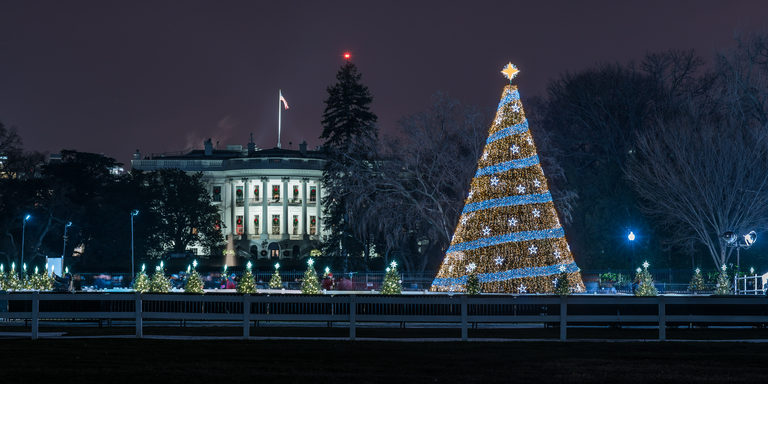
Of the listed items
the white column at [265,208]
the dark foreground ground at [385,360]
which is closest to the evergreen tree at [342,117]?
the white column at [265,208]

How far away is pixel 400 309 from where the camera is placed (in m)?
22.1

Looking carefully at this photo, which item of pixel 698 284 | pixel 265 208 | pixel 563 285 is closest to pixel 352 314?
pixel 563 285

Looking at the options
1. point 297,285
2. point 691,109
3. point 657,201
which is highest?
point 691,109

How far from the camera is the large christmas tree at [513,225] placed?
1283 inches

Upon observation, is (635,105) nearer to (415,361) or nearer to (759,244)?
(759,244)

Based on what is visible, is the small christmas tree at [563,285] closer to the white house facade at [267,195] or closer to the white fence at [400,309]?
the white fence at [400,309]

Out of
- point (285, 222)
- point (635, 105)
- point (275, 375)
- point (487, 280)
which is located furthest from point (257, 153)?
point (275, 375)

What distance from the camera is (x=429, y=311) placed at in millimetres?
20984

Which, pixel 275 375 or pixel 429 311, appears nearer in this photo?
pixel 275 375

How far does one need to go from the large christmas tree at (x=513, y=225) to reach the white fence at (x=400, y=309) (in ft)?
27.4

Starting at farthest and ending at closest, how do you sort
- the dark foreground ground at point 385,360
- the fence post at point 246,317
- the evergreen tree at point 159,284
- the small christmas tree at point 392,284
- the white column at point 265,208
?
the white column at point 265,208, the evergreen tree at point 159,284, the small christmas tree at point 392,284, the fence post at point 246,317, the dark foreground ground at point 385,360

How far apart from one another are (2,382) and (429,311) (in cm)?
1151

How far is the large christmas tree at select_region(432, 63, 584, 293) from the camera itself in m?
32.6

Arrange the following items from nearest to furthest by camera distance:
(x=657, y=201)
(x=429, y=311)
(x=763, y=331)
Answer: (x=429, y=311) → (x=763, y=331) → (x=657, y=201)
